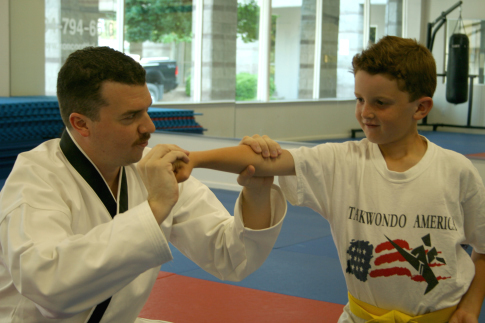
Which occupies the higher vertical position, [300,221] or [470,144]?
[470,144]

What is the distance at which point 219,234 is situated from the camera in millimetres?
1600

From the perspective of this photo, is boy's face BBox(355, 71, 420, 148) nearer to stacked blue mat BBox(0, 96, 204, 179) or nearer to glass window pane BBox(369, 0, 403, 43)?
glass window pane BBox(369, 0, 403, 43)

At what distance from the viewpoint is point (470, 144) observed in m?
4.48

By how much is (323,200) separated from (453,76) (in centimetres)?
353

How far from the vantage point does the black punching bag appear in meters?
4.49

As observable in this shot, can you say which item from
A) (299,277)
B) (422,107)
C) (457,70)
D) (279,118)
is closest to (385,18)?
(457,70)

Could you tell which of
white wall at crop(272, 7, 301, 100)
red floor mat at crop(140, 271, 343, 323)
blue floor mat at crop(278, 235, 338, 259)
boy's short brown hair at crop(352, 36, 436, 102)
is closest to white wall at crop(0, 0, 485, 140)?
white wall at crop(272, 7, 301, 100)

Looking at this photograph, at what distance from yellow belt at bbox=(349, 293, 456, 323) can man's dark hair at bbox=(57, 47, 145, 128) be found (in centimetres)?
91

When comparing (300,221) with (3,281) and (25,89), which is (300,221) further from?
(25,89)

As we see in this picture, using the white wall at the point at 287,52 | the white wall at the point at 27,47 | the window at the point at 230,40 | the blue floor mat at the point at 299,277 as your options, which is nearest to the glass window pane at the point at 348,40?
the window at the point at 230,40

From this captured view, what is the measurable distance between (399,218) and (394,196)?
0.21 ft

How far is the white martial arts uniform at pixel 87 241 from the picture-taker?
3.64 ft

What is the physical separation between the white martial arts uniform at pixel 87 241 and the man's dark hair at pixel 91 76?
153mm

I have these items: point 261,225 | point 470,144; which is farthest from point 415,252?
point 470,144
